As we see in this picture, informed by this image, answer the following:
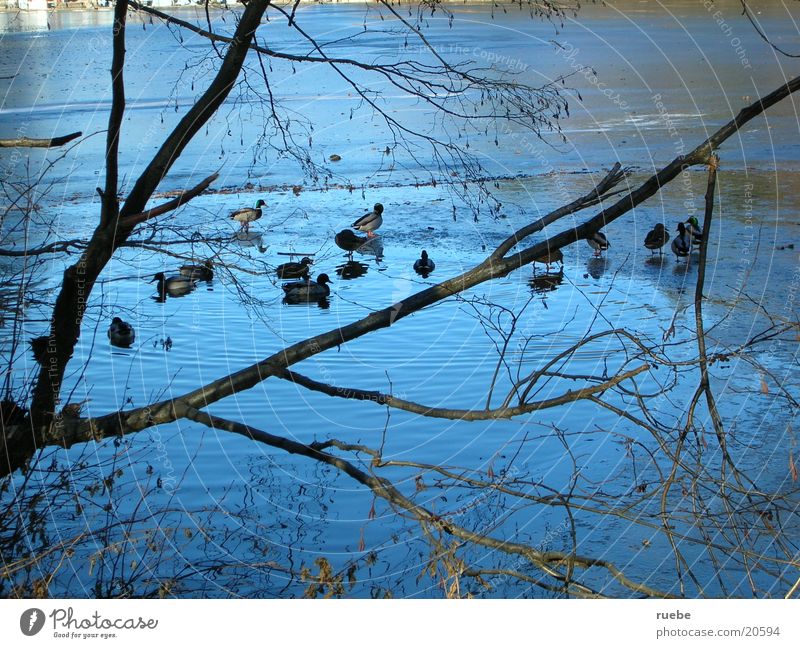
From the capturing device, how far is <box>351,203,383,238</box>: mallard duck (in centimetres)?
1000

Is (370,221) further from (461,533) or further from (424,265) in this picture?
(461,533)

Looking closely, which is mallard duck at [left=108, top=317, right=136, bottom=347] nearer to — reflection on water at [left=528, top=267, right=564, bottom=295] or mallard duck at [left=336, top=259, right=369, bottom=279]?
mallard duck at [left=336, top=259, right=369, bottom=279]

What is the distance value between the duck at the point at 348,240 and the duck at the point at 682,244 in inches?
118

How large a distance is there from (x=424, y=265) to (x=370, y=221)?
1429mm

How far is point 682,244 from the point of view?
9609 millimetres

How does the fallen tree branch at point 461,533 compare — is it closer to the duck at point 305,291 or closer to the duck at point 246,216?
the duck at point 305,291

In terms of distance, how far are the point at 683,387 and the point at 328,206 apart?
6.32 m

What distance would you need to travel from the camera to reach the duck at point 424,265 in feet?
28.7

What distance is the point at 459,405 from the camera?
5887mm

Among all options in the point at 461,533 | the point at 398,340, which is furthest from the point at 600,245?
the point at 461,533

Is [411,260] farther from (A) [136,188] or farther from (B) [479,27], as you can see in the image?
(B) [479,27]

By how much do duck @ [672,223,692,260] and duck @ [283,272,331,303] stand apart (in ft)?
11.0

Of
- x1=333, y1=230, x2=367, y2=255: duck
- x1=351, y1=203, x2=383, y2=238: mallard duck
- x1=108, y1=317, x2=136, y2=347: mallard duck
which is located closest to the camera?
x1=108, y1=317, x2=136, y2=347: mallard duck

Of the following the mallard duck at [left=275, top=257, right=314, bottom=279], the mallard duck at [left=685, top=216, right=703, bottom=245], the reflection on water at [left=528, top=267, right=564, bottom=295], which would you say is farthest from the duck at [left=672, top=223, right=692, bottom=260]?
the mallard duck at [left=275, top=257, right=314, bottom=279]
